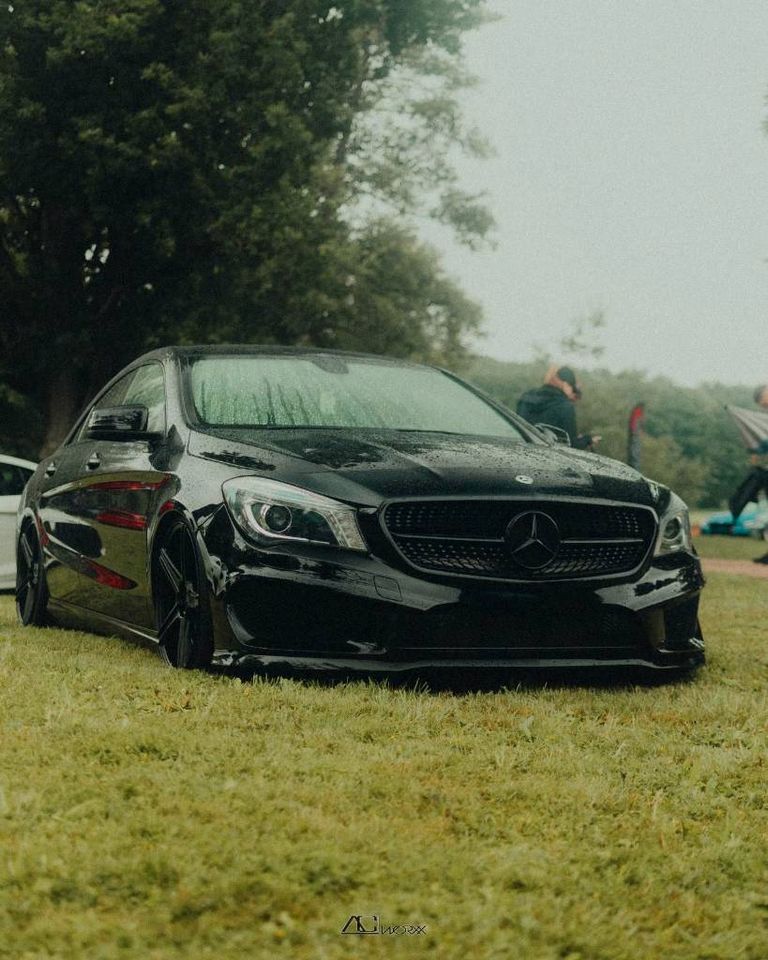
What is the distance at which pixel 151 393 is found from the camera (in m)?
7.66

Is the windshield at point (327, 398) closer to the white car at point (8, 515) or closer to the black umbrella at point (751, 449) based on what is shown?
the white car at point (8, 515)

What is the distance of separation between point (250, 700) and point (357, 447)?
1378mm

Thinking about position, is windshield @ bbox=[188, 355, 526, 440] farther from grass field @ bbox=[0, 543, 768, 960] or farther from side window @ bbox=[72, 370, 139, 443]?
grass field @ bbox=[0, 543, 768, 960]

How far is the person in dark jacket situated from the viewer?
13602 millimetres

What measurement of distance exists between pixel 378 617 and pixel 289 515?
0.53 m

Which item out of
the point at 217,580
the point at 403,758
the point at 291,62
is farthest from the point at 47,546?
the point at 291,62

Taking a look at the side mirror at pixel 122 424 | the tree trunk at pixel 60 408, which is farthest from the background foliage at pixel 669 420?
the side mirror at pixel 122 424

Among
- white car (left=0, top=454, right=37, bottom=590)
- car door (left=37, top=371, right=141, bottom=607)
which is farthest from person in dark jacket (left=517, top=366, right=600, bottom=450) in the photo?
car door (left=37, top=371, right=141, bottom=607)

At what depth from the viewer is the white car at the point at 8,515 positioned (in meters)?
13.7

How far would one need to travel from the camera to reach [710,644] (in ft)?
27.7

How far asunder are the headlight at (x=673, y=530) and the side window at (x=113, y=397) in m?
3.03

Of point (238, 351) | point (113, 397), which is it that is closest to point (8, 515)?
point (113, 397)

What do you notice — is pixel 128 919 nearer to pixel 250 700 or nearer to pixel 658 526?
pixel 250 700

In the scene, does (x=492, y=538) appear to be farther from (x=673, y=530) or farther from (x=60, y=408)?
(x=60, y=408)
